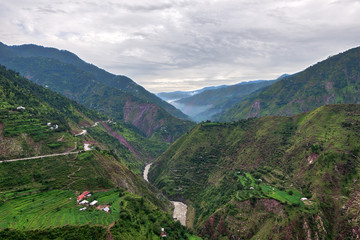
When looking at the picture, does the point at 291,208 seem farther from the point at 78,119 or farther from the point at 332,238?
the point at 78,119

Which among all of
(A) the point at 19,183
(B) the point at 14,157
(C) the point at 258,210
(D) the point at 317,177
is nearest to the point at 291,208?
(C) the point at 258,210

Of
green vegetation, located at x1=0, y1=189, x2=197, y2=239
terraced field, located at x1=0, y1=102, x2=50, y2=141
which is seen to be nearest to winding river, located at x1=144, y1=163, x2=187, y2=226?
green vegetation, located at x1=0, y1=189, x2=197, y2=239

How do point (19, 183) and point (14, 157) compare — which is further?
point (14, 157)

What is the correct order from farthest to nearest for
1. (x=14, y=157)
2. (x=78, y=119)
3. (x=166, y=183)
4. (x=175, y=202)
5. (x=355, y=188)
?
(x=78, y=119) < (x=166, y=183) < (x=175, y=202) < (x=14, y=157) < (x=355, y=188)

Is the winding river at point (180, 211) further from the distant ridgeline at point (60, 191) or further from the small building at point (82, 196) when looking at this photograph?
the small building at point (82, 196)

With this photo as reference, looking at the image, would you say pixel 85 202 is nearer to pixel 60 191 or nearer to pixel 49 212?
pixel 49 212

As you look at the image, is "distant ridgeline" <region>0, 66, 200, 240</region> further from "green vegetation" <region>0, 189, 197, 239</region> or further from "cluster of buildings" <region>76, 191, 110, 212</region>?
"cluster of buildings" <region>76, 191, 110, 212</region>
